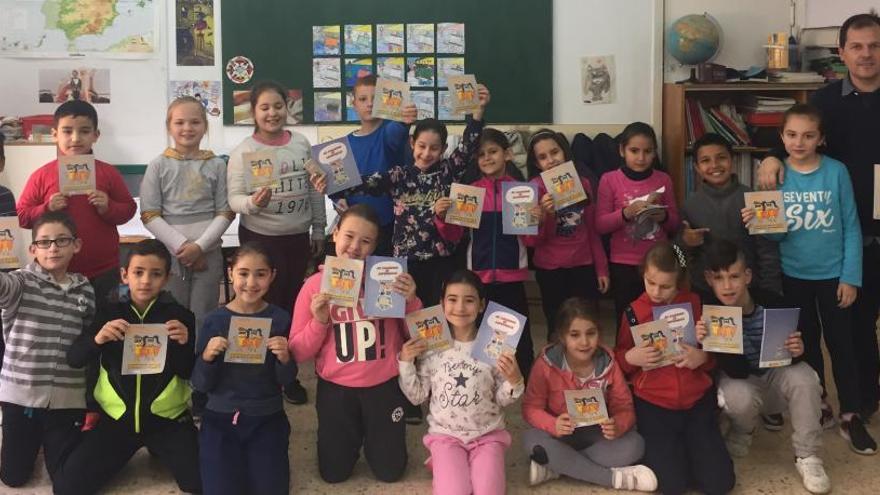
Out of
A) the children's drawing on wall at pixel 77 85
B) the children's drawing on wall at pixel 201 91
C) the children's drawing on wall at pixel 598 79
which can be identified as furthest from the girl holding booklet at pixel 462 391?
the children's drawing on wall at pixel 77 85

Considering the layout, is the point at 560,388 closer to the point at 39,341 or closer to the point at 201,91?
the point at 39,341

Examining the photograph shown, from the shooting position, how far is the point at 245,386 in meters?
2.52

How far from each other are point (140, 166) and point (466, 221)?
297 centimetres

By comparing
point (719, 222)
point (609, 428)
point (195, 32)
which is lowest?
point (609, 428)

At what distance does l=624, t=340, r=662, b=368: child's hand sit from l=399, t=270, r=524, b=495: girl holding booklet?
0.40m

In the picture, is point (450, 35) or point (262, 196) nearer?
point (262, 196)

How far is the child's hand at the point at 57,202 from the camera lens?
2764mm

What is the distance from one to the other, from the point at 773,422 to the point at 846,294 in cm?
60

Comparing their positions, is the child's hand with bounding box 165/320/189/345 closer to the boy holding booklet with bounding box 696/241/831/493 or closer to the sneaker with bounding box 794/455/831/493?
the boy holding booklet with bounding box 696/241/831/493

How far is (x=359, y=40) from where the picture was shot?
192 inches

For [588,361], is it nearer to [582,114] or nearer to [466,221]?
[466,221]

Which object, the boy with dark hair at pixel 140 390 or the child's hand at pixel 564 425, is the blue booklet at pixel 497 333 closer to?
the child's hand at pixel 564 425

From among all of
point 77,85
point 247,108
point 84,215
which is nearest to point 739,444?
point 84,215

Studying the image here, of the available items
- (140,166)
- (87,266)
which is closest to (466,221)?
(87,266)
